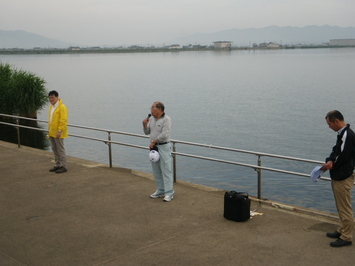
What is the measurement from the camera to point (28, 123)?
3141 centimetres

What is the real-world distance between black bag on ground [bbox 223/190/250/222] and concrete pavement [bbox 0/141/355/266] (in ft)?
0.37

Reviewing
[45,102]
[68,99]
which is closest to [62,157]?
[45,102]

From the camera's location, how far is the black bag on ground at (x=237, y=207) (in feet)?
24.2

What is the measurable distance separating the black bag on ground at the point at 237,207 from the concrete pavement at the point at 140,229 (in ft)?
0.37

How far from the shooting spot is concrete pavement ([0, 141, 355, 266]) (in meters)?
6.19

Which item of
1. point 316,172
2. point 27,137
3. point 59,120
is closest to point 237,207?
point 316,172

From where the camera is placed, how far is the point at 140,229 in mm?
7215

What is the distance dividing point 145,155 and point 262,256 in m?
16.2

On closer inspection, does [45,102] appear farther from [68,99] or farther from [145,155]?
[68,99]

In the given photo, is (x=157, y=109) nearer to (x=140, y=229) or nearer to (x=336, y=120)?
(x=140, y=229)

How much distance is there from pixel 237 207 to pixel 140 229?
1481mm

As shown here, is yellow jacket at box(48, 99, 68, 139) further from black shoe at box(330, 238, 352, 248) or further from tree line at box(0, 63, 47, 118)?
tree line at box(0, 63, 47, 118)

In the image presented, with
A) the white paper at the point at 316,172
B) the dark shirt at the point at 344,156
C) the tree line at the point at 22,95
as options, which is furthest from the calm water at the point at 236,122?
the dark shirt at the point at 344,156

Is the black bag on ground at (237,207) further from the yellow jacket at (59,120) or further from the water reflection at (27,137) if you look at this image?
the water reflection at (27,137)
